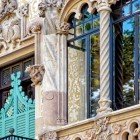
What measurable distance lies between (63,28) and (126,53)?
200cm

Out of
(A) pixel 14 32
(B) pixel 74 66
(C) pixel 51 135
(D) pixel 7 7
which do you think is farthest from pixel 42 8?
(C) pixel 51 135

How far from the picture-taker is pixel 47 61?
2025 cm

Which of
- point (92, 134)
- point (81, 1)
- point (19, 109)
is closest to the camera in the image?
point (92, 134)

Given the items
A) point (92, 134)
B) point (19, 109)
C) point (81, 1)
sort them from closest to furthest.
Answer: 1. point (92, 134)
2. point (81, 1)
3. point (19, 109)

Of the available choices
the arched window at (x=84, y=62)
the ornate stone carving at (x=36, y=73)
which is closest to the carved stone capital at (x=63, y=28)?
the arched window at (x=84, y=62)

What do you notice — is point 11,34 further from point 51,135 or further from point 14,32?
point 51,135

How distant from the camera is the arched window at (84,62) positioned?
19422 mm

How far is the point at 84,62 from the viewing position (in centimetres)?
1988

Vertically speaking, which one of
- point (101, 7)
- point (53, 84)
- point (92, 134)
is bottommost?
point (92, 134)

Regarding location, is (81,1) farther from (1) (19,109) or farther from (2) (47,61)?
(1) (19,109)

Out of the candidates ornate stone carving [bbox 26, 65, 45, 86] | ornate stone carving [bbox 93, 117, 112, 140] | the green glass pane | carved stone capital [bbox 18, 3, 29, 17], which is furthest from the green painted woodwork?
ornate stone carving [bbox 93, 117, 112, 140]

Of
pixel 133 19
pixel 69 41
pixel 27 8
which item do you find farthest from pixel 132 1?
pixel 27 8

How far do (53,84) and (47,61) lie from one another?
1.86 feet

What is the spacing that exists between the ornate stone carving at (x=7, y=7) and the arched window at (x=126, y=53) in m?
3.64
